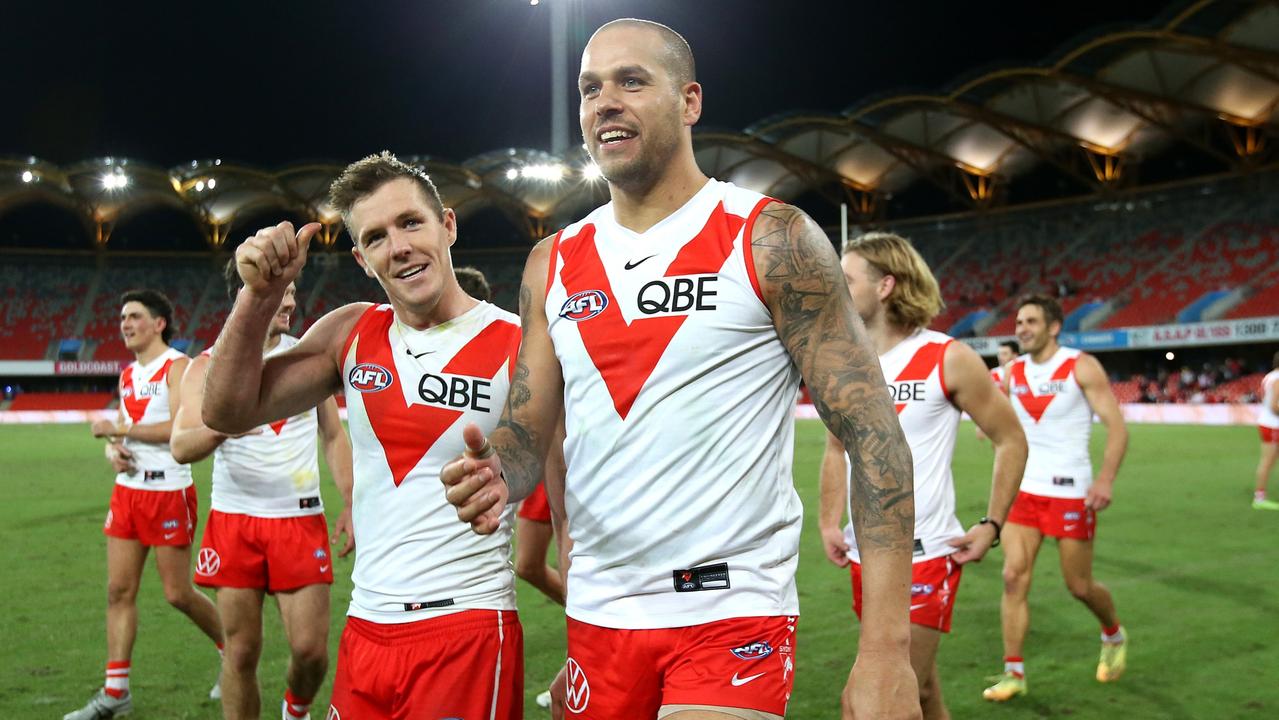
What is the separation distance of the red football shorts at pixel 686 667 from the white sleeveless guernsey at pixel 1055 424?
5460 mm

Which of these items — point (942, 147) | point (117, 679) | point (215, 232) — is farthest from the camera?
point (215, 232)

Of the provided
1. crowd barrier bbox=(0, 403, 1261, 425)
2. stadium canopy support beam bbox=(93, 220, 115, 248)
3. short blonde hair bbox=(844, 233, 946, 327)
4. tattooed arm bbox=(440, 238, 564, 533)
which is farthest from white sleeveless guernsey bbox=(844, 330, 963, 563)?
stadium canopy support beam bbox=(93, 220, 115, 248)

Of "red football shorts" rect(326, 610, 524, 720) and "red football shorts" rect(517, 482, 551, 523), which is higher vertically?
"red football shorts" rect(517, 482, 551, 523)

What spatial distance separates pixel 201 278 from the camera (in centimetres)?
5716

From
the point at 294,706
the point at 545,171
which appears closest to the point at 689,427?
the point at 294,706

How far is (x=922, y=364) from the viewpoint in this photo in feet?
15.7

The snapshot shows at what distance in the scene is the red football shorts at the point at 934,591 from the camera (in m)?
4.32

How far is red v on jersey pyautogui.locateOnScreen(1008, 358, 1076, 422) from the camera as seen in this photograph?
7.53 m

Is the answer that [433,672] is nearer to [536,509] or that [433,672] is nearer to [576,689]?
[576,689]

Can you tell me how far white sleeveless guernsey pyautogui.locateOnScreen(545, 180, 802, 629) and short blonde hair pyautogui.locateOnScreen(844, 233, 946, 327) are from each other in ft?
8.17

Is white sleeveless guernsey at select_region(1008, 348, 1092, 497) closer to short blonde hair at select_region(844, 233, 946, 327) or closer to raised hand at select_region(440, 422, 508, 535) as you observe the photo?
short blonde hair at select_region(844, 233, 946, 327)

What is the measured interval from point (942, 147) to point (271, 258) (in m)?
44.6

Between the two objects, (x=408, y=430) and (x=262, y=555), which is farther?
(x=262, y=555)

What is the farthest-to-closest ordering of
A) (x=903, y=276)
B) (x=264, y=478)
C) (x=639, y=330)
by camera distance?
(x=264, y=478) < (x=903, y=276) < (x=639, y=330)
